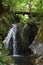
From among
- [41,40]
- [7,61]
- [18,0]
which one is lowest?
[41,40]

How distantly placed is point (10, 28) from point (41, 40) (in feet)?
9.07

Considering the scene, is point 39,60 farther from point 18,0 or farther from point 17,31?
point 17,31

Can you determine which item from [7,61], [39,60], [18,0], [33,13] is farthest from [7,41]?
[7,61]

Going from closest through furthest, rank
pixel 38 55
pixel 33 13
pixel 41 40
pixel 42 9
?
pixel 38 55 < pixel 41 40 < pixel 42 9 < pixel 33 13

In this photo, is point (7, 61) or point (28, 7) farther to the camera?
point (28, 7)

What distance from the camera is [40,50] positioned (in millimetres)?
9961

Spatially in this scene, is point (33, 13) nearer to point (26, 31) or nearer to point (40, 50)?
point (26, 31)

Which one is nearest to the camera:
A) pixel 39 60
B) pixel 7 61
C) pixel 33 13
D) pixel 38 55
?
pixel 7 61

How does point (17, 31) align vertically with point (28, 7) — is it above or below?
below

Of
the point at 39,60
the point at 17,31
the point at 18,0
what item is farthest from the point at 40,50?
the point at 17,31

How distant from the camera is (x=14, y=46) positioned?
492 inches

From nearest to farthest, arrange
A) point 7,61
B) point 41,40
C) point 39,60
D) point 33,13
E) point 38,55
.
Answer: point 7,61 < point 39,60 < point 38,55 < point 41,40 < point 33,13

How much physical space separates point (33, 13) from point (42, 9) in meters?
0.97

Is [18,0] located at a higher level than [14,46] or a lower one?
higher
